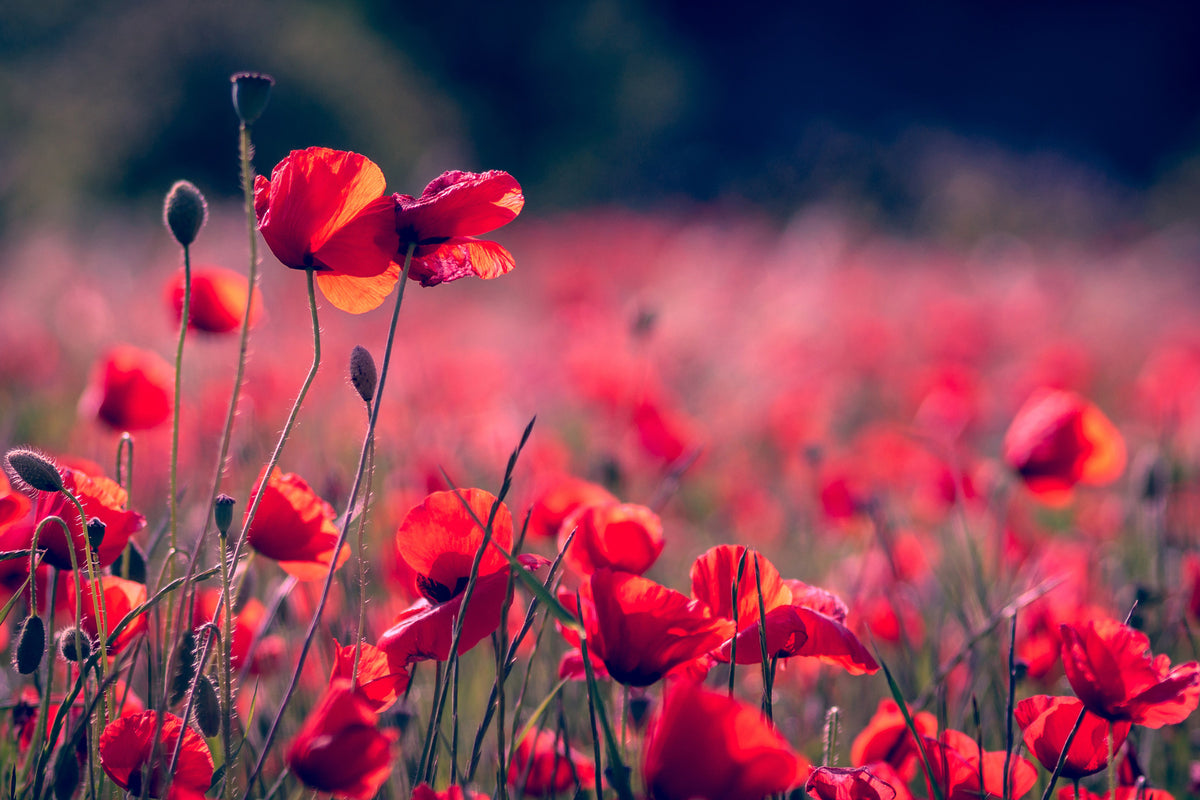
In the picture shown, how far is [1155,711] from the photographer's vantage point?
693 mm

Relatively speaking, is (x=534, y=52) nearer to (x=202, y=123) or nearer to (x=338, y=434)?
(x=202, y=123)

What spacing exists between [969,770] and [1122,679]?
5.5 inches

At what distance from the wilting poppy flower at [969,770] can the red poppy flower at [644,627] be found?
23 cm

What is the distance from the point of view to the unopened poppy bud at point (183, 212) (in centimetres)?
71

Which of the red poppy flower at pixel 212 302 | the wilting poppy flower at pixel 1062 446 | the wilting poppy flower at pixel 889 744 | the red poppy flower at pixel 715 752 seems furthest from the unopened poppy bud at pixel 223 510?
the wilting poppy flower at pixel 1062 446

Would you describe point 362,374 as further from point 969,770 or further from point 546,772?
point 969,770

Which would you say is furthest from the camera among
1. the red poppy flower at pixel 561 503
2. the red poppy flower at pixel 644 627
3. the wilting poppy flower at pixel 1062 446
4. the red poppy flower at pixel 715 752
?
the wilting poppy flower at pixel 1062 446

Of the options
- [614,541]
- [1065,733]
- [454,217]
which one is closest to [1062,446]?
[1065,733]

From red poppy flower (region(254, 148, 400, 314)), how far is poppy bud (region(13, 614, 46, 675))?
0.34 m

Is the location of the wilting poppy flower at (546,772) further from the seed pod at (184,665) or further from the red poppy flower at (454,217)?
the red poppy flower at (454,217)

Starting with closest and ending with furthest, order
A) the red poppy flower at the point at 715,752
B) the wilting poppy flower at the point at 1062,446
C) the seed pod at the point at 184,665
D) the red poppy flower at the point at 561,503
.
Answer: the red poppy flower at the point at 715,752 < the seed pod at the point at 184,665 < the red poppy flower at the point at 561,503 < the wilting poppy flower at the point at 1062,446

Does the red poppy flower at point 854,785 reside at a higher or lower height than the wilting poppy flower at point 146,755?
higher

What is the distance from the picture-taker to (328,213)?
707 mm

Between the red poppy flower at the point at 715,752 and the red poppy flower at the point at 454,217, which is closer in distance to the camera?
the red poppy flower at the point at 715,752
